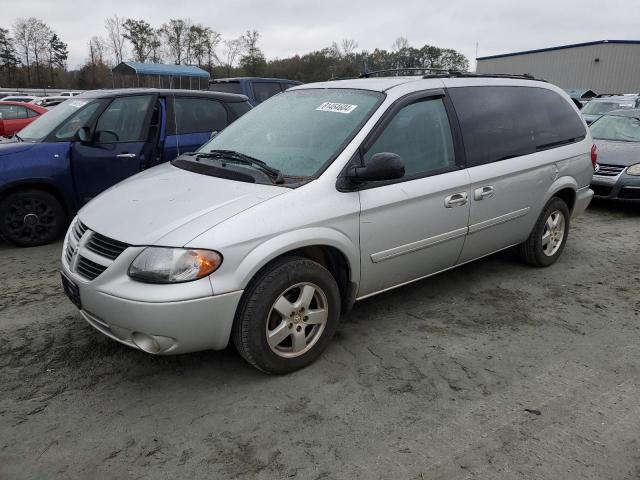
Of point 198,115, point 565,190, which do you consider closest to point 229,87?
point 198,115

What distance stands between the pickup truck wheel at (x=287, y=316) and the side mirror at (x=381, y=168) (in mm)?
625

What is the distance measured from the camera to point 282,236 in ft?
9.67

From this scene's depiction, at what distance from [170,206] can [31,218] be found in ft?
11.3

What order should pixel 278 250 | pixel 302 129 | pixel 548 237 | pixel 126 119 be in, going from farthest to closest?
pixel 126 119
pixel 548 237
pixel 302 129
pixel 278 250

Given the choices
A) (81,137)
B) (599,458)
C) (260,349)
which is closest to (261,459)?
(260,349)

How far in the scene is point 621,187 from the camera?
764 centimetres

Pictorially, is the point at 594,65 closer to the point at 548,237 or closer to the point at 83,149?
the point at 548,237

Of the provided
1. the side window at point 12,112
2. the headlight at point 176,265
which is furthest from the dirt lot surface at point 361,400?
the side window at point 12,112

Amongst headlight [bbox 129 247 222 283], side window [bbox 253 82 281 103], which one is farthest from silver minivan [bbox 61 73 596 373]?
side window [bbox 253 82 281 103]

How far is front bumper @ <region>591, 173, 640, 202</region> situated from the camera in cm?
759

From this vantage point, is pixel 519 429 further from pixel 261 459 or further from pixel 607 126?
pixel 607 126

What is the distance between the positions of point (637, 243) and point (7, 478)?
654 cm

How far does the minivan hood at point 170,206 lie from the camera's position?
2.81 m

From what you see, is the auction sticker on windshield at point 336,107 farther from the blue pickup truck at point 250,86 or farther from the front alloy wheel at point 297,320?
the blue pickup truck at point 250,86
